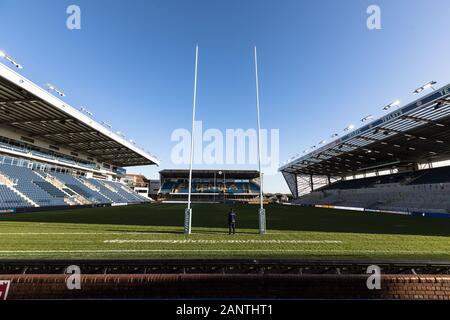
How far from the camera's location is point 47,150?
38781mm

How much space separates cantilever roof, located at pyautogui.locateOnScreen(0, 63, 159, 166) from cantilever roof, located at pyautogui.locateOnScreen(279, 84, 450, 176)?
1491 inches

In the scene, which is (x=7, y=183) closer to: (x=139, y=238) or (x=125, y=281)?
(x=139, y=238)

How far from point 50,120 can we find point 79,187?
18.6 metres

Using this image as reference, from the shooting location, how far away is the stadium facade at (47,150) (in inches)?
930

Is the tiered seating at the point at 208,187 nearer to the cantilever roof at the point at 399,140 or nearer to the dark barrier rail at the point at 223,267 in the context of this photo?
the cantilever roof at the point at 399,140

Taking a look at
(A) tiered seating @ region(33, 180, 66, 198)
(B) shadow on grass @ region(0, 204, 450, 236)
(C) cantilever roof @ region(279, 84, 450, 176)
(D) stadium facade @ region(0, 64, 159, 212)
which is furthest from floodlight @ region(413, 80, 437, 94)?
(A) tiered seating @ region(33, 180, 66, 198)

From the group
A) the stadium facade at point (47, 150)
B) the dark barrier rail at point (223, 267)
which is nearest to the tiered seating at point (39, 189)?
the stadium facade at point (47, 150)

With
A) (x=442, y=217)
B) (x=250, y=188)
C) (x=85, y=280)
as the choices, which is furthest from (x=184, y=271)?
(x=250, y=188)

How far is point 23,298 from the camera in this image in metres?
4.64

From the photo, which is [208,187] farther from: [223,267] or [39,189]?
[223,267]

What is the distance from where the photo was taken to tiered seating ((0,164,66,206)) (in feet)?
97.2

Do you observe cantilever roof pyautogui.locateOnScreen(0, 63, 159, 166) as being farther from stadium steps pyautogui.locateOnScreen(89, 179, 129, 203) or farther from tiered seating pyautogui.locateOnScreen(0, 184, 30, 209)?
tiered seating pyautogui.locateOnScreen(0, 184, 30, 209)

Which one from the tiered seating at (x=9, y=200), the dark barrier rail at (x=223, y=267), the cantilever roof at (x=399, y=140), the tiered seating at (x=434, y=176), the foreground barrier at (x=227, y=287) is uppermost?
the cantilever roof at (x=399, y=140)
